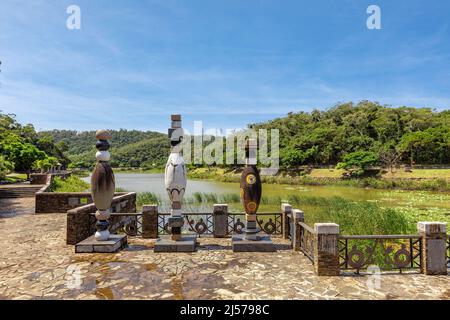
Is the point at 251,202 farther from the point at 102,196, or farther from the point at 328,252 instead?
the point at 102,196

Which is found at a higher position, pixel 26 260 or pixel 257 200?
pixel 257 200

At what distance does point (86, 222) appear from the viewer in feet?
28.8

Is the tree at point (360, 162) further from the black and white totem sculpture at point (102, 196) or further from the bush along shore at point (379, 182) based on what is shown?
the black and white totem sculpture at point (102, 196)

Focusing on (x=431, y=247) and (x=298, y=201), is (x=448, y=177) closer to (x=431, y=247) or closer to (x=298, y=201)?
(x=298, y=201)

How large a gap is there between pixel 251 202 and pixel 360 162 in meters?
46.6

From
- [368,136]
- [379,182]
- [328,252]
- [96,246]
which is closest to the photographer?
[328,252]

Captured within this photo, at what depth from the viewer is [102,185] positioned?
7730 millimetres

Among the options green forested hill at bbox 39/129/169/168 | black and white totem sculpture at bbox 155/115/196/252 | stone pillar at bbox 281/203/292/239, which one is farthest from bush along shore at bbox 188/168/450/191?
green forested hill at bbox 39/129/169/168

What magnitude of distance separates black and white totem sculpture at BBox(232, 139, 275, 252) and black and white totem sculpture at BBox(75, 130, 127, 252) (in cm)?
341

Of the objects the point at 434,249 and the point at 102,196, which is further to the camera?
the point at 102,196

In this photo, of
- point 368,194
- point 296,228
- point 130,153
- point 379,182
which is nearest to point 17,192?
point 296,228

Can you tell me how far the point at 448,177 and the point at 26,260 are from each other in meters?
49.5

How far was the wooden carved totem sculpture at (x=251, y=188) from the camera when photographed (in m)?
7.79
